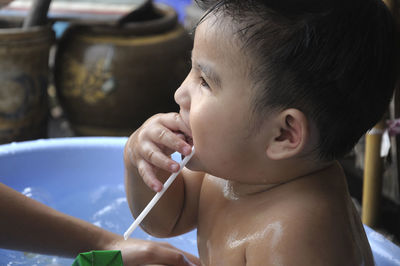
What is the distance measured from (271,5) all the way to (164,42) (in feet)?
6.23

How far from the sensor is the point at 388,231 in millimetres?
1960

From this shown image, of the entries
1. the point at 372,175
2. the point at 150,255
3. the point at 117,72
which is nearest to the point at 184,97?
the point at 150,255

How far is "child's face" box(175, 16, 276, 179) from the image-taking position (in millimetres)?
999

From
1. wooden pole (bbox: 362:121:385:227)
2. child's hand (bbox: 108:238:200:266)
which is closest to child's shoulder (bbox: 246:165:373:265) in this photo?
child's hand (bbox: 108:238:200:266)

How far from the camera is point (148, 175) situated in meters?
1.11

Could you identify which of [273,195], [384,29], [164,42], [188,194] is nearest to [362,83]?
[384,29]

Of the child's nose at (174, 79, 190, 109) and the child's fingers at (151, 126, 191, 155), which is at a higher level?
the child's nose at (174, 79, 190, 109)

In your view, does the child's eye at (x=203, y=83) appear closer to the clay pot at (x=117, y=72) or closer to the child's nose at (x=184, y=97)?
the child's nose at (x=184, y=97)

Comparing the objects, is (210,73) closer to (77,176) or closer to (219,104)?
(219,104)

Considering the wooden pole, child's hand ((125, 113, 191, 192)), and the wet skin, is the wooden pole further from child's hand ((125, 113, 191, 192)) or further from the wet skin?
child's hand ((125, 113, 191, 192))

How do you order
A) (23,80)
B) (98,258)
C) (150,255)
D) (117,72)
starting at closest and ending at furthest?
1. (98,258)
2. (150,255)
3. (23,80)
4. (117,72)

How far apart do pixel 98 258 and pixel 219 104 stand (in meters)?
0.41

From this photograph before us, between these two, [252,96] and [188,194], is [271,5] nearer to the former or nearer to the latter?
[252,96]

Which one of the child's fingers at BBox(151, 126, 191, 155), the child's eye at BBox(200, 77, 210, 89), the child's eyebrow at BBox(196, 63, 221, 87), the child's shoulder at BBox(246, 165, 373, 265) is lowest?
the child's shoulder at BBox(246, 165, 373, 265)
